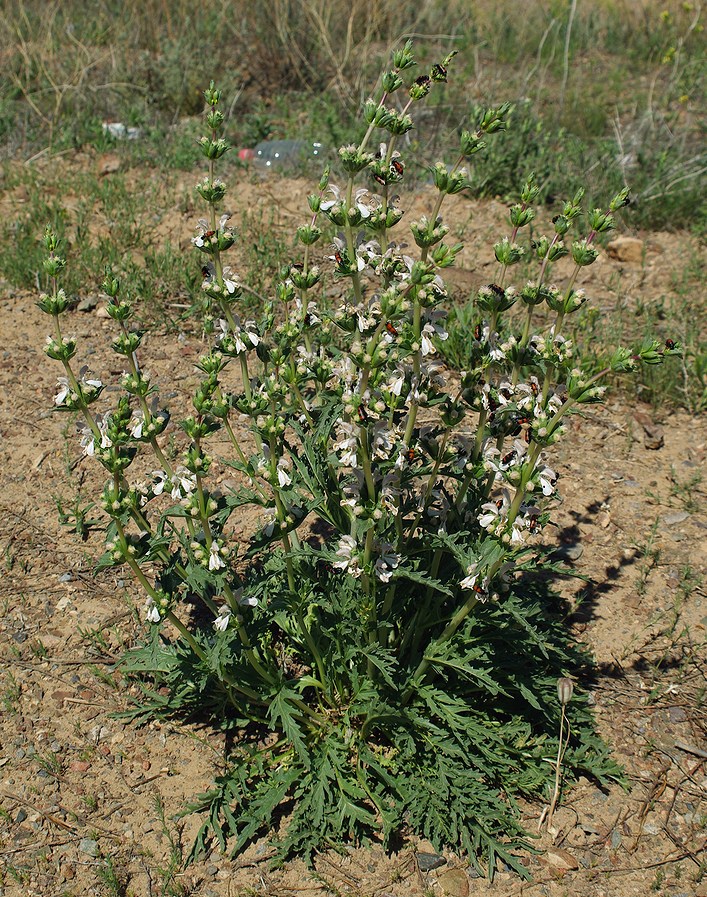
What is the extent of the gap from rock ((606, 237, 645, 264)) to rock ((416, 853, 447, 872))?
4.86 meters

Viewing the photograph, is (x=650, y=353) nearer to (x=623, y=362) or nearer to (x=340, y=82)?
(x=623, y=362)

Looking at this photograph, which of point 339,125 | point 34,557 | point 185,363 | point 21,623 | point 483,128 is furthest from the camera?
point 339,125

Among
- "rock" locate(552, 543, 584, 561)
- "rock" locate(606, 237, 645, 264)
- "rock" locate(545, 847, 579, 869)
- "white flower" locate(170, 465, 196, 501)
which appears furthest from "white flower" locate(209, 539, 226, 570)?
"rock" locate(606, 237, 645, 264)

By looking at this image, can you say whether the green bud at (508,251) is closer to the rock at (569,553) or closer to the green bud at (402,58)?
the green bud at (402,58)

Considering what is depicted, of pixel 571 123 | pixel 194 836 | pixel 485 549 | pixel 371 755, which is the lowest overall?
pixel 194 836

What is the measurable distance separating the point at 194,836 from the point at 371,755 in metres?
0.71

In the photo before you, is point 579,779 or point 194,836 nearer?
point 194,836

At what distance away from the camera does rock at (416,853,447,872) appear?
3.14 meters

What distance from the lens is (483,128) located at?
254cm

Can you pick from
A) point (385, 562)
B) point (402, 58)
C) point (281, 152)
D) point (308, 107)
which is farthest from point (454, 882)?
point (308, 107)

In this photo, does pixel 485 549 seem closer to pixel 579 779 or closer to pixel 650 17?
pixel 579 779

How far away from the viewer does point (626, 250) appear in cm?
659

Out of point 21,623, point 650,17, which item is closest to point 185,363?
point 21,623

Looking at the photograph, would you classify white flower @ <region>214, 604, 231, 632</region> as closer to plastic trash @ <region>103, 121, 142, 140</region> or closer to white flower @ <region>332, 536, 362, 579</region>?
white flower @ <region>332, 536, 362, 579</region>
